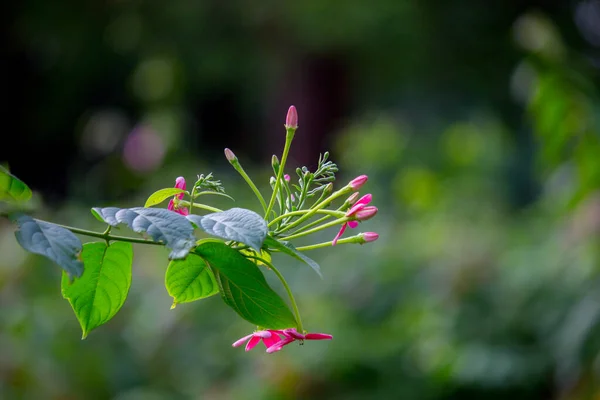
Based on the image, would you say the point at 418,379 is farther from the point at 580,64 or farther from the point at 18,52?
the point at 18,52

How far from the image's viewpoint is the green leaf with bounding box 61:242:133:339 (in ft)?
2.26

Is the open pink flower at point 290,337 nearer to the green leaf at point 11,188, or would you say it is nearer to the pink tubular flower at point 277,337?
the pink tubular flower at point 277,337

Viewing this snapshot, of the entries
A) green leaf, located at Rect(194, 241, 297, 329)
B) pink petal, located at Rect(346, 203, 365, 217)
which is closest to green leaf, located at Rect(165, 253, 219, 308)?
green leaf, located at Rect(194, 241, 297, 329)

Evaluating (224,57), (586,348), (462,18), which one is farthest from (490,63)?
(586,348)

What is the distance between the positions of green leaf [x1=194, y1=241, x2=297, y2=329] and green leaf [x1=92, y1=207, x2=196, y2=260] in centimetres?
6

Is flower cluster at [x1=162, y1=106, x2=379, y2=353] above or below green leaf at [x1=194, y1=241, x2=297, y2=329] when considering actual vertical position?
above

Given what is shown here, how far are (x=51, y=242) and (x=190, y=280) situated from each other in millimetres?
164

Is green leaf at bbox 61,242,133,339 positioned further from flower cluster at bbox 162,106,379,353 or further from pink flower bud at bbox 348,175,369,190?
pink flower bud at bbox 348,175,369,190

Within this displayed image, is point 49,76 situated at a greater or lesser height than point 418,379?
greater

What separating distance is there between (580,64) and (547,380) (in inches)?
49.7

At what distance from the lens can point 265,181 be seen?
12.6 feet

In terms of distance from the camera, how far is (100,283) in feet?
2.31

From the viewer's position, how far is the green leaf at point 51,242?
56 centimetres

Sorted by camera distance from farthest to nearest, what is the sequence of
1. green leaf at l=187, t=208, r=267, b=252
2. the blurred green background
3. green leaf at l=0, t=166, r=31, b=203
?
the blurred green background
green leaf at l=0, t=166, r=31, b=203
green leaf at l=187, t=208, r=267, b=252
